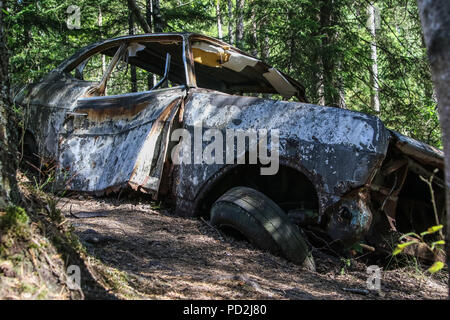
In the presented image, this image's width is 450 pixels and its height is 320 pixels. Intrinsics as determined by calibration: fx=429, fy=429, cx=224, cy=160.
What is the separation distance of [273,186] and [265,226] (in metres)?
0.82

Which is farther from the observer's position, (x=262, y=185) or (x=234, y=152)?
(x=262, y=185)

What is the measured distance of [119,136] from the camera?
4.42 m

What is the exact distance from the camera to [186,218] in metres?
3.91

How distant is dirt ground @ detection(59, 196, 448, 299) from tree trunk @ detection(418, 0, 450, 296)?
1183 millimetres

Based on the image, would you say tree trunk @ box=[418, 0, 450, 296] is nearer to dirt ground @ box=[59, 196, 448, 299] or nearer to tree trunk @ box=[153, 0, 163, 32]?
dirt ground @ box=[59, 196, 448, 299]

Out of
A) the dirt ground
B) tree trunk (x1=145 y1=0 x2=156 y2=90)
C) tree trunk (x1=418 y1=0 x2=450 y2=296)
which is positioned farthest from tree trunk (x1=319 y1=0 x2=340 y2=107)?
tree trunk (x1=418 y1=0 x2=450 y2=296)

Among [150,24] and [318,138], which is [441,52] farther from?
[150,24]

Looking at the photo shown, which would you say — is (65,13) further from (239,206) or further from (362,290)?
(362,290)

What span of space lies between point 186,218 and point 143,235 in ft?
2.05

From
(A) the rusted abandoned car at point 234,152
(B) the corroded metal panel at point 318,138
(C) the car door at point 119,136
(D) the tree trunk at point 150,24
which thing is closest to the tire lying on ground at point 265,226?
(A) the rusted abandoned car at point 234,152

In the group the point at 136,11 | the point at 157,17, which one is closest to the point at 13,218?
the point at 136,11

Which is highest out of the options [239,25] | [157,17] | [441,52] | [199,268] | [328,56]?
[239,25]

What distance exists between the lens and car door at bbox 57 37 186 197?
4062mm
